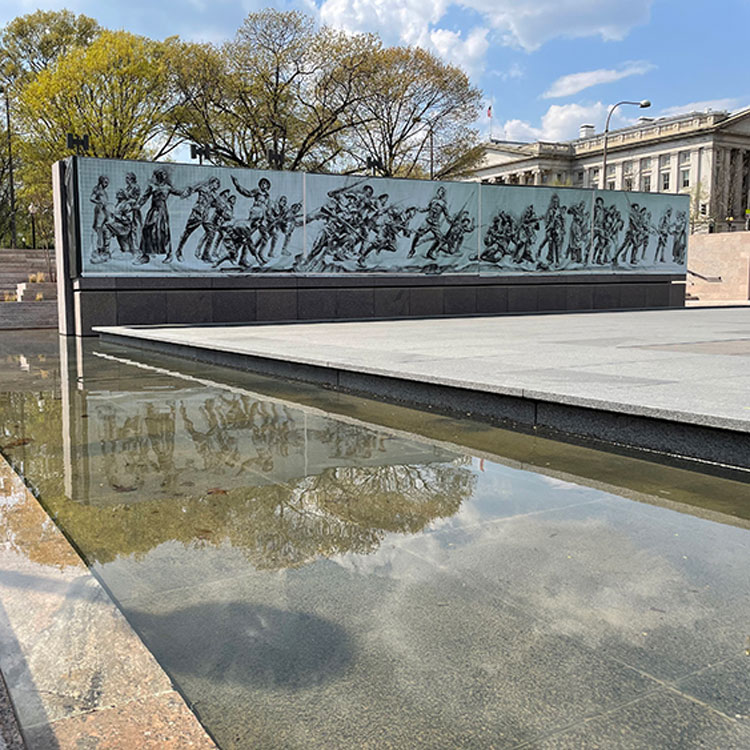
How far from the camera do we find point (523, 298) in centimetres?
2127

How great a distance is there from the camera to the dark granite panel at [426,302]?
64.7 ft

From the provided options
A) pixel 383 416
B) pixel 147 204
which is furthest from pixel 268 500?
pixel 147 204

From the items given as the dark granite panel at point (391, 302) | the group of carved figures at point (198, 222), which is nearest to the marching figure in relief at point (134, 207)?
the group of carved figures at point (198, 222)

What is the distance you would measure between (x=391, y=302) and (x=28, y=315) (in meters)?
9.76

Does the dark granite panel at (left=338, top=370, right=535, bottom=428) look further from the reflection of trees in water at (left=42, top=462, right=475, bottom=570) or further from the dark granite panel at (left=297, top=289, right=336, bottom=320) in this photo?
the dark granite panel at (left=297, top=289, right=336, bottom=320)

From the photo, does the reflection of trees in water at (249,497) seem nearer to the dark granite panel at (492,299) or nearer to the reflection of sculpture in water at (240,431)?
the reflection of sculpture in water at (240,431)

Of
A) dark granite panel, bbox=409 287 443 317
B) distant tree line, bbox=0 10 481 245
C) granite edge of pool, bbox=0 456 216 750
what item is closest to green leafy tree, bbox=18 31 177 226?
distant tree line, bbox=0 10 481 245

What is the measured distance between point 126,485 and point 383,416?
259 cm

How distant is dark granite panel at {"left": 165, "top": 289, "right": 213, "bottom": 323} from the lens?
17.1 meters

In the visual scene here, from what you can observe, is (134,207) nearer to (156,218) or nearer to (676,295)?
(156,218)

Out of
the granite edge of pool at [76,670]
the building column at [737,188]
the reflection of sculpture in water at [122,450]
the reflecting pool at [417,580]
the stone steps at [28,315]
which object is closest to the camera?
the granite edge of pool at [76,670]

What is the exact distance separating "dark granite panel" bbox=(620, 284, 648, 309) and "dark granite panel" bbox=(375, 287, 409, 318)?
7.39 meters

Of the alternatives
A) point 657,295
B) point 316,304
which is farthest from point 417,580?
point 657,295

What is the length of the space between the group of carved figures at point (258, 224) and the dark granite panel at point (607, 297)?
4.73 meters
